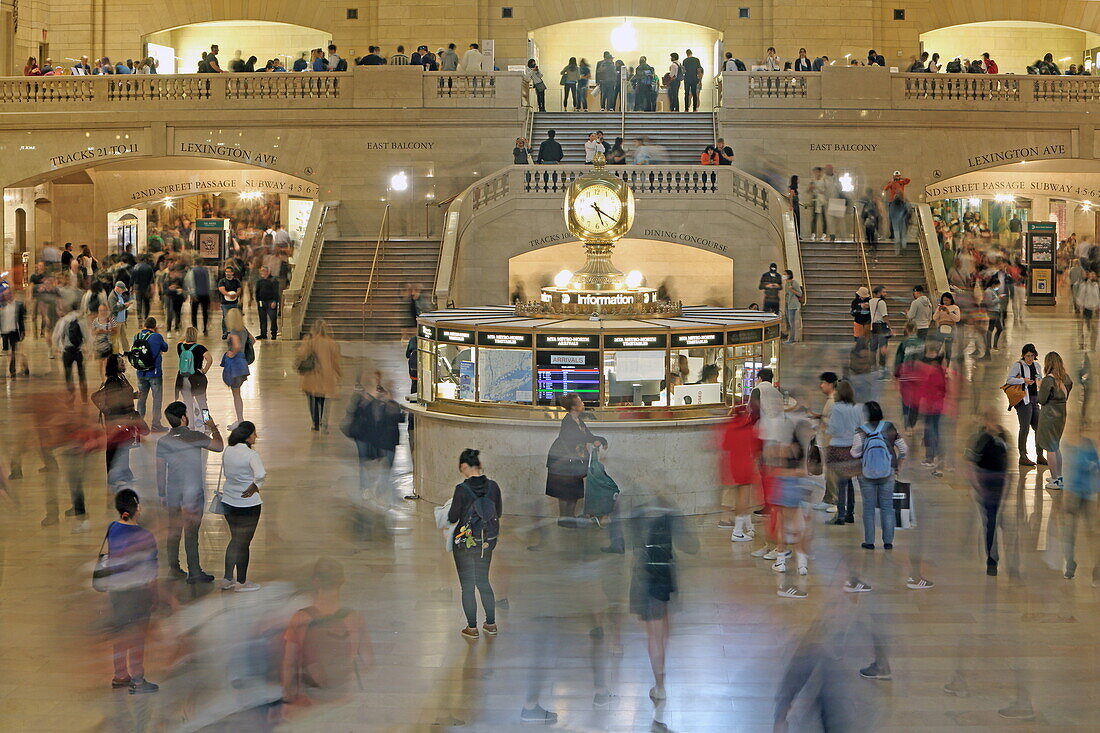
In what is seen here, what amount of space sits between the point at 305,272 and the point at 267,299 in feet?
7.23

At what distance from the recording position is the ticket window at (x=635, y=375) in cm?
1349

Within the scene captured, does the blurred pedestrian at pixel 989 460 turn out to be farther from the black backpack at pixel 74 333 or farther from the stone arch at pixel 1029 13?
the stone arch at pixel 1029 13

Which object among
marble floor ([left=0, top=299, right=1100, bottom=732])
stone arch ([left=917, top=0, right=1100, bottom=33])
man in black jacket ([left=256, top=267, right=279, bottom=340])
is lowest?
marble floor ([left=0, top=299, right=1100, bottom=732])

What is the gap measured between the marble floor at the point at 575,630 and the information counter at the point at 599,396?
0.92ft

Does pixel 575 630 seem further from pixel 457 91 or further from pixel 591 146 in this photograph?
pixel 457 91

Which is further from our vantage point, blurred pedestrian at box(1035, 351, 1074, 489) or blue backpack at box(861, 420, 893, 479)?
blurred pedestrian at box(1035, 351, 1074, 489)

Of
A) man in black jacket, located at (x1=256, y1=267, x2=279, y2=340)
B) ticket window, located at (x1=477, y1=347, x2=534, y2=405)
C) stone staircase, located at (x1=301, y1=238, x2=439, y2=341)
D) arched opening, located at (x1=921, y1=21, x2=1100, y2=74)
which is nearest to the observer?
ticket window, located at (x1=477, y1=347, x2=534, y2=405)

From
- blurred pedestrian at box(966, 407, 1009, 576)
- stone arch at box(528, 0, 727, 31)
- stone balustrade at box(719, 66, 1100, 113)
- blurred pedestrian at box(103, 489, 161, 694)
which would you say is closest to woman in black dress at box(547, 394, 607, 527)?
blurred pedestrian at box(966, 407, 1009, 576)

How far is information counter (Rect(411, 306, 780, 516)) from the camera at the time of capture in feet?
44.2

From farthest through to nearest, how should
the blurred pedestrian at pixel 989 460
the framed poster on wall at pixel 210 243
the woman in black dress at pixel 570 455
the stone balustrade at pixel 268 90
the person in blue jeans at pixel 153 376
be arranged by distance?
the framed poster on wall at pixel 210 243, the stone balustrade at pixel 268 90, the person in blue jeans at pixel 153 376, the woman in black dress at pixel 570 455, the blurred pedestrian at pixel 989 460

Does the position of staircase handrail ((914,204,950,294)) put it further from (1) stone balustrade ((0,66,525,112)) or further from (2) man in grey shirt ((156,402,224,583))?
(2) man in grey shirt ((156,402,224,583))

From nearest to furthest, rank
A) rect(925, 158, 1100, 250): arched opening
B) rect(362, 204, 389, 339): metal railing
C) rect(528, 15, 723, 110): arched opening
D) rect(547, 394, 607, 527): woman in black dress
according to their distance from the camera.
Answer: rect(547, 394, 607, 527): woman in black dress
rect(362, 204, 389, 339): metal railing
rect(925, 158, 1100, 250): arched opening
rect(528, 15, 723, 110): arched opening

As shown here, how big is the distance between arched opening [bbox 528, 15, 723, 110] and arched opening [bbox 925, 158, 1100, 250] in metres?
8.12

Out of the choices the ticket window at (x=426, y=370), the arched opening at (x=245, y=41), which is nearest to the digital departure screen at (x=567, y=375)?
the ticket window at (x=426, y=370)
